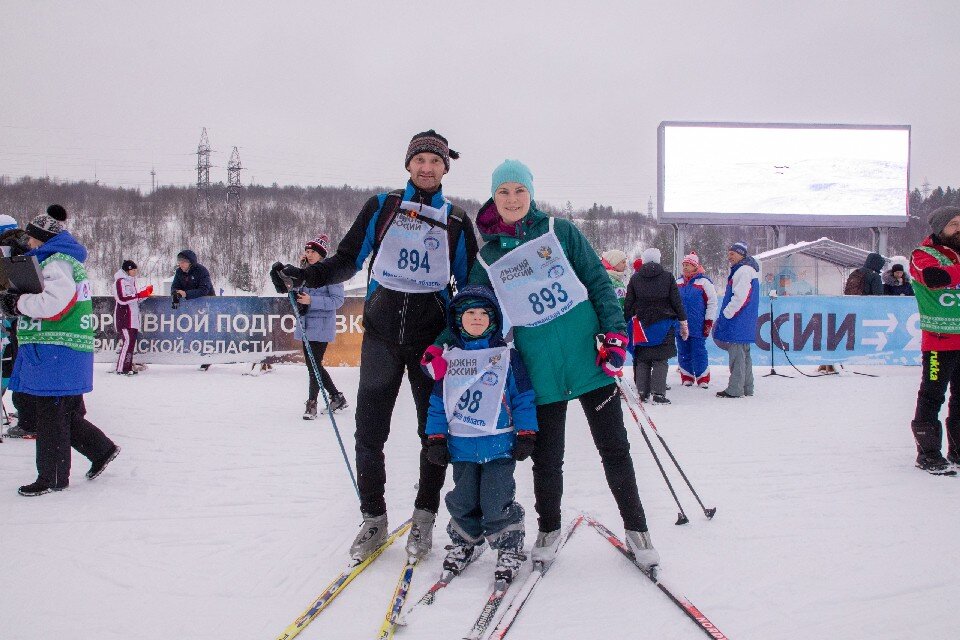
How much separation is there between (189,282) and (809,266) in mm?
19803

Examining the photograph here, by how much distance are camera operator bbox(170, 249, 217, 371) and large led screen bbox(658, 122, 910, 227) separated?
1634 centimetres

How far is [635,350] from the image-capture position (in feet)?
25.4

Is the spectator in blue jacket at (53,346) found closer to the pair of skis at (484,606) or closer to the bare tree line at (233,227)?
the pair of skis at (484,606)

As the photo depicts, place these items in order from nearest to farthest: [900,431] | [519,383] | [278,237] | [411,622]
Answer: [411,622] → [519,383] → [900,431] → [278,237]

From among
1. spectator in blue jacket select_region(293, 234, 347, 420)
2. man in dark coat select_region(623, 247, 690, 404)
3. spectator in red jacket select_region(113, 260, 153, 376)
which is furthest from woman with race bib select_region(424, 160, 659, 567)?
spectator in red jacket select_region(113, 260, 153, 376)

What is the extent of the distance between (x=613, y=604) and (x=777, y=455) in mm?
2966

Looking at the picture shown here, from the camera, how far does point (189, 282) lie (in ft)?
33.7

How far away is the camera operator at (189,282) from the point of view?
33.2ft

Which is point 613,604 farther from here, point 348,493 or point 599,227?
point 599,227

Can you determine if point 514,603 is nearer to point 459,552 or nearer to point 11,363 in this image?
point 459,552

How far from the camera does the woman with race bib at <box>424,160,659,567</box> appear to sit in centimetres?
282

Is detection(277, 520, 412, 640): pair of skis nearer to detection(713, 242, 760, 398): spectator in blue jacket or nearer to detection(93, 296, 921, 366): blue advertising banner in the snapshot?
detection(713, 242, 760, 398): spectator in blue jacket

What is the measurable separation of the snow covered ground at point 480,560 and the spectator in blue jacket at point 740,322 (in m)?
1.96

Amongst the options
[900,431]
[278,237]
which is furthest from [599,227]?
[900,431]
